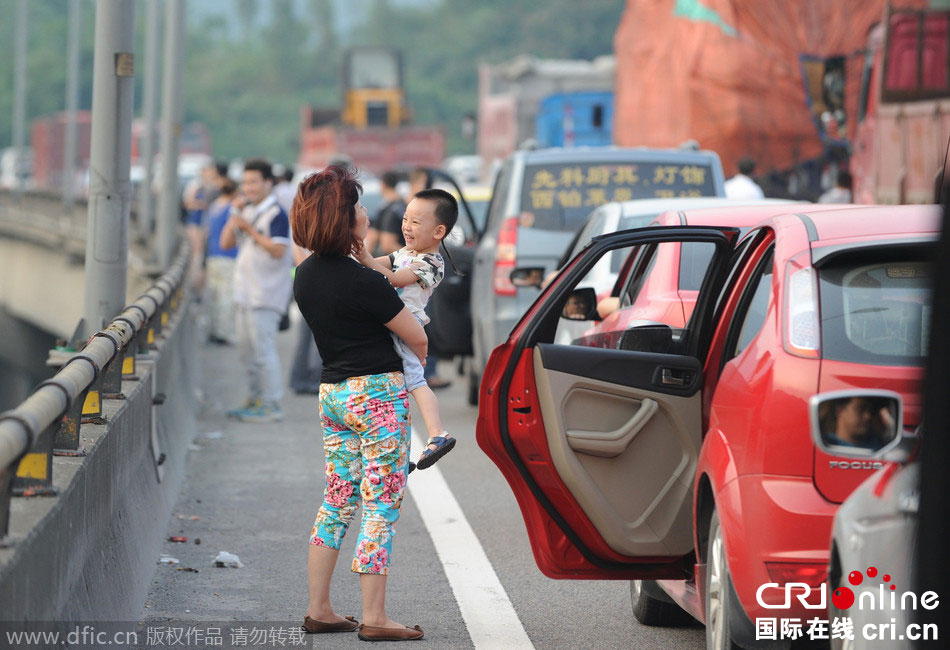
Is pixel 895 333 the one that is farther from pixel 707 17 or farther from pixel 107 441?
pixel 707 17

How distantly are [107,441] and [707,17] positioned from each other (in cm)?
2445

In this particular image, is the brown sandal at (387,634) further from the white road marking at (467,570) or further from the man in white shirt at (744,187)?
the man in white shirt at (744,187)

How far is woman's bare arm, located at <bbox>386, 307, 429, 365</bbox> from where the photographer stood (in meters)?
6.10

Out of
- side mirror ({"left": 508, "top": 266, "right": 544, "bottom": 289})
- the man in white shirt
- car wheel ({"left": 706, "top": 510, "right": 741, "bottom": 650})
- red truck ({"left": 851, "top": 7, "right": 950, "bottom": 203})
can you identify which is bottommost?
car wheel ({"left": 706, "top": 510, "right": 741, "bottom": 650})

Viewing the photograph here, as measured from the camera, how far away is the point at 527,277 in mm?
11578

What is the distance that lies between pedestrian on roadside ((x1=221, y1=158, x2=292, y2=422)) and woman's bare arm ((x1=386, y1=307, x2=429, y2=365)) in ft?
21.7

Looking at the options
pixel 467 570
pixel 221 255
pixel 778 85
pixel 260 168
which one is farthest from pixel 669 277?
pixel 778 85

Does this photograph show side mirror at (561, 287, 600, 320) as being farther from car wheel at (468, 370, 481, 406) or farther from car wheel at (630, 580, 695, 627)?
car wheel at (468, 370, 481, 406)

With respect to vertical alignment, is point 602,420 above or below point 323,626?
above

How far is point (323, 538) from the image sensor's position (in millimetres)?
6270

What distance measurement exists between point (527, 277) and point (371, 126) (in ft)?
177

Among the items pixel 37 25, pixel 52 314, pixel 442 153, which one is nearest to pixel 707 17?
pixel 52 314

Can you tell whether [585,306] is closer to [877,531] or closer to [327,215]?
[327,215]

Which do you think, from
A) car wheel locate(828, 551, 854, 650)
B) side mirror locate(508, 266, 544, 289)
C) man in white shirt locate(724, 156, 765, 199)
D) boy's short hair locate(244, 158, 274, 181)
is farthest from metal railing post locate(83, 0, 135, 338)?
man in white shirt locate(724, 156, 765, 199)
